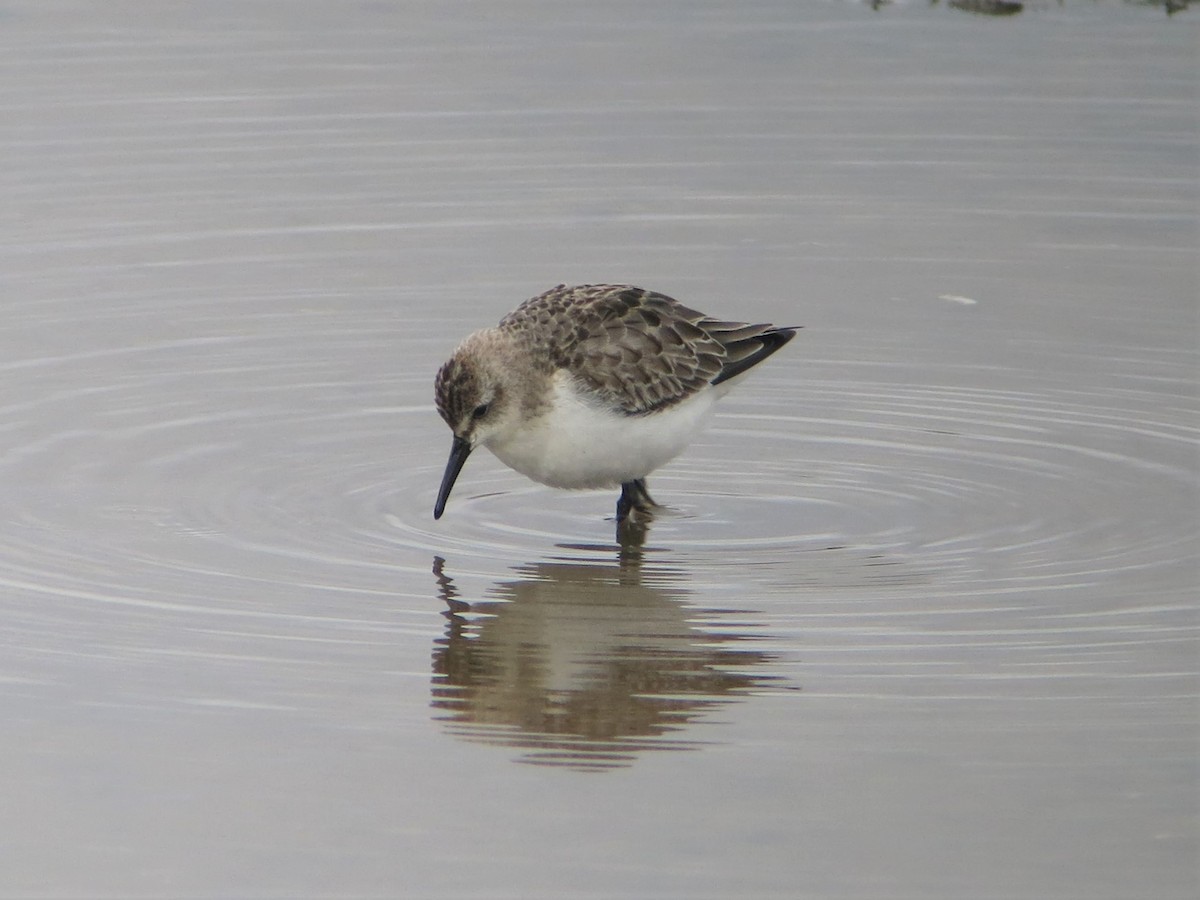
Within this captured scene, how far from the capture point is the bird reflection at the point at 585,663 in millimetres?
6453

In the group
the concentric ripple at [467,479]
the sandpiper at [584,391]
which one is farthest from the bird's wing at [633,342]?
the concentric ripple at [467,479]

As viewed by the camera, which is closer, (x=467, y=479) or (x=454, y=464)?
(x=454, y=464)

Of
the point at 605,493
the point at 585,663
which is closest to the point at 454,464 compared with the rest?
the point at 605,493

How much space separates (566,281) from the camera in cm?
1126

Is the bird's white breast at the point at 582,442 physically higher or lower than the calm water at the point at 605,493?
higher

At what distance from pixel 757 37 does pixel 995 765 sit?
35.0ft

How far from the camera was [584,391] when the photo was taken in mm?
8273

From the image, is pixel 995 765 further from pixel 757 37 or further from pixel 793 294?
pixel 757 37

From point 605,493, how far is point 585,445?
1101 mm

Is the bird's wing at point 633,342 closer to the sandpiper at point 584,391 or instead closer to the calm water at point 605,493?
the sandpiper at point 584,391

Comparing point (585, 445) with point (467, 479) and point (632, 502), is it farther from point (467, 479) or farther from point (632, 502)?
point (467, 479)

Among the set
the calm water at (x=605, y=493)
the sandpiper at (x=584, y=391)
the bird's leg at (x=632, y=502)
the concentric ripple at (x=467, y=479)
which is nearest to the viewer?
the calm water at (x=605, y=493)

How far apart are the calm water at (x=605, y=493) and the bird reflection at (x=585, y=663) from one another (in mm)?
23

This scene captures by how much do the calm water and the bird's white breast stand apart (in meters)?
0.28
